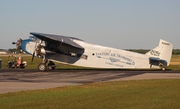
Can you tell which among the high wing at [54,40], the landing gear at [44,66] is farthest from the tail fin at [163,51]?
the landing gear at [44,66]

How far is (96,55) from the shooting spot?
117ft

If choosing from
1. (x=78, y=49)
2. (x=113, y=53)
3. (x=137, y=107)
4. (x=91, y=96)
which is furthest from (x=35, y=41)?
(x=137, y=107)

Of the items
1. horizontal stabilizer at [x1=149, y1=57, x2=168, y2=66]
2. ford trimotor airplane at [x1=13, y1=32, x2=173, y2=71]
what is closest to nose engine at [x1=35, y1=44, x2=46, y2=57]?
ford trimotor airplane at [x1=13, y1=32, x2=173, y2=71]

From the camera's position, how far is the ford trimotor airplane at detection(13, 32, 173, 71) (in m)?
35.1

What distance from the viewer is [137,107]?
1044cm

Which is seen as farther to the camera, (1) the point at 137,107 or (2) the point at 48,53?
(2) the point at 48,53

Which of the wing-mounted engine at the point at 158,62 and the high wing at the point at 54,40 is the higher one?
the high wing at the point at 54,40

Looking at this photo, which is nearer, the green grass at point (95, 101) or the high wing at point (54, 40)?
the green grass at point (95, 101)

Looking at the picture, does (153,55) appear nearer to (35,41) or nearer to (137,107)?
(35,41)

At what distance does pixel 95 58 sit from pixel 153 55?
616 centimetres

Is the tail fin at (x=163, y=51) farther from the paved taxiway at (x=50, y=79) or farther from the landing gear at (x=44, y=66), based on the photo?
the landing gear at (x=44, y=66)

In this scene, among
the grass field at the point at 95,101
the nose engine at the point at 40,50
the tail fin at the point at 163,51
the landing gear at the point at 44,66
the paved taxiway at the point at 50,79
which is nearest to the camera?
the grass field at the point at 95,101

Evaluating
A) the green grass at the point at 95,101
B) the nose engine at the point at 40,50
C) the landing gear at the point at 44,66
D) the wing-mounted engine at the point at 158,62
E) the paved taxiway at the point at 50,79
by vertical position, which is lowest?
the green grass at the point at 95,101

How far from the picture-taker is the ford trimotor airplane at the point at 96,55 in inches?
1383
